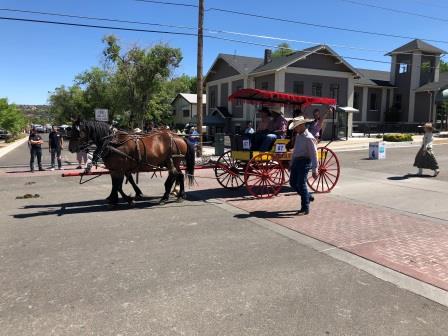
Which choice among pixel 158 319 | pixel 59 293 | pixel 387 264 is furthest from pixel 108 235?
pixel 387 264

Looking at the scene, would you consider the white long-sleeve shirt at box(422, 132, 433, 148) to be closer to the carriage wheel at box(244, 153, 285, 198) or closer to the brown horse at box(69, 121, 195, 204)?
the carriage wheel at box(244, 153, 285, 198)

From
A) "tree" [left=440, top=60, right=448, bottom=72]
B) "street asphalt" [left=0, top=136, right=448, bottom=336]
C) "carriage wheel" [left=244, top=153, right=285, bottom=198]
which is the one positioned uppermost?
"tree" [left=440, top=60, right=448, bottom=72]

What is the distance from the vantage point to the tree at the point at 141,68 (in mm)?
28516

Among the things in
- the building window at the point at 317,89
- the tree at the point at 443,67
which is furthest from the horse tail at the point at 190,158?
the tree at the point at 443,67

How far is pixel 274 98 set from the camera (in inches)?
428

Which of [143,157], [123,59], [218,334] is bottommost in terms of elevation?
[218,334]

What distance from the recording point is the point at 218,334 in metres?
3.80

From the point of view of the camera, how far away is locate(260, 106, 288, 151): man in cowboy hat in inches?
399

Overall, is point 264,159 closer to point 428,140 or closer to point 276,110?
point 276,110

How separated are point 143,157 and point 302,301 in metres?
5.55

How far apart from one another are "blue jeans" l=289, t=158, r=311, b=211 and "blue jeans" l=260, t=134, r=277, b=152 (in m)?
1.57

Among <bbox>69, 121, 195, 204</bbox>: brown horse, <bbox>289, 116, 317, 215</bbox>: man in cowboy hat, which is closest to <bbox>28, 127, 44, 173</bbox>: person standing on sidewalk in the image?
<bbox>69, 121, 195, 204</bbox>: brown horse

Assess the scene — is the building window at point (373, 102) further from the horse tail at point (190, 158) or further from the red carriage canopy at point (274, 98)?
the horse tail at point (190, 158)

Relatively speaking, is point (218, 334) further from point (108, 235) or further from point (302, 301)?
point (108, 235)
